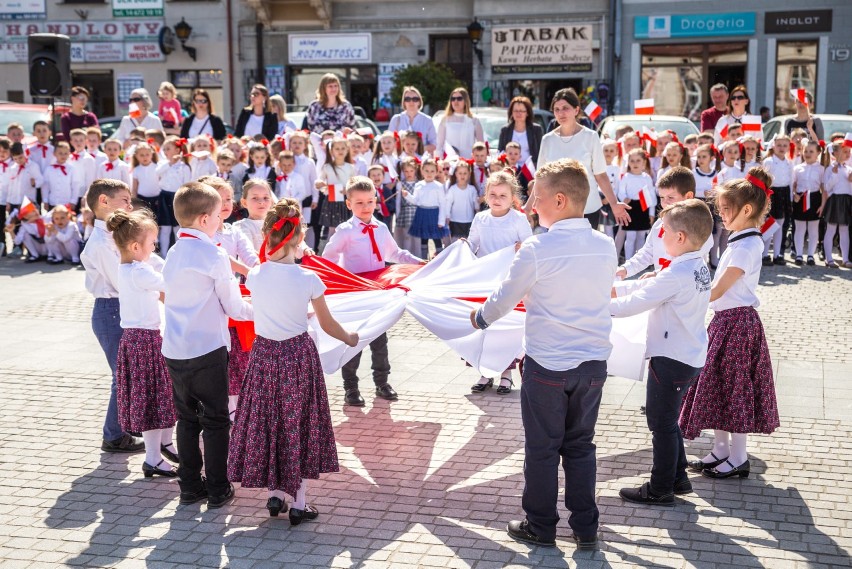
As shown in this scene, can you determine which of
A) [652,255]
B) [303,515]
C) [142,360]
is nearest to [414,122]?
[652,255]

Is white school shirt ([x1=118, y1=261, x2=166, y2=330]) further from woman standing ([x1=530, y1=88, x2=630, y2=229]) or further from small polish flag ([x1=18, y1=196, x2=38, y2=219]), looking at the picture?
small polish flag ([x1=18, y1=196, x2=38, y2=219])

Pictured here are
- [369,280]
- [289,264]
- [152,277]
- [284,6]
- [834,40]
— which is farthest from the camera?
[284,6]

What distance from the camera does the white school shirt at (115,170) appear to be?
1505 centimetres

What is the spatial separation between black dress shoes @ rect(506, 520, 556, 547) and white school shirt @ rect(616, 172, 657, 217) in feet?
28.1

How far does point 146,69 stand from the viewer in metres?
32.2

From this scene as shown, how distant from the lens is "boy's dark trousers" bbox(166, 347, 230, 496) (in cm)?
565

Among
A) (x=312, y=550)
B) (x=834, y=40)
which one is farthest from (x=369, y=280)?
(x=834, y=40)

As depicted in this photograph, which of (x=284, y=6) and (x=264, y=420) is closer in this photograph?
(x=264, y=420)

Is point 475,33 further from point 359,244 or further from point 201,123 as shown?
point 359,244

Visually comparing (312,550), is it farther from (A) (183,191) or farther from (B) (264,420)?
(A) (183,191)

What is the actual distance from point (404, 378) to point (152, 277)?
2.99 m

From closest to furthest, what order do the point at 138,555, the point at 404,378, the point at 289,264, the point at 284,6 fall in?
the point at 138,555, the point at 289,264, the point at 404,378, the point at 284,6

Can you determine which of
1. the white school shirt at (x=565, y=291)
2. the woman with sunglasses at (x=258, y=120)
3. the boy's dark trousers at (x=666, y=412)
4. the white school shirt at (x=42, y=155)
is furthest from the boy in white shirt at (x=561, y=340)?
the white school shirt at (x=42, y=155)

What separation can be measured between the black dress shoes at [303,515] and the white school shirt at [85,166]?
11.2 m
